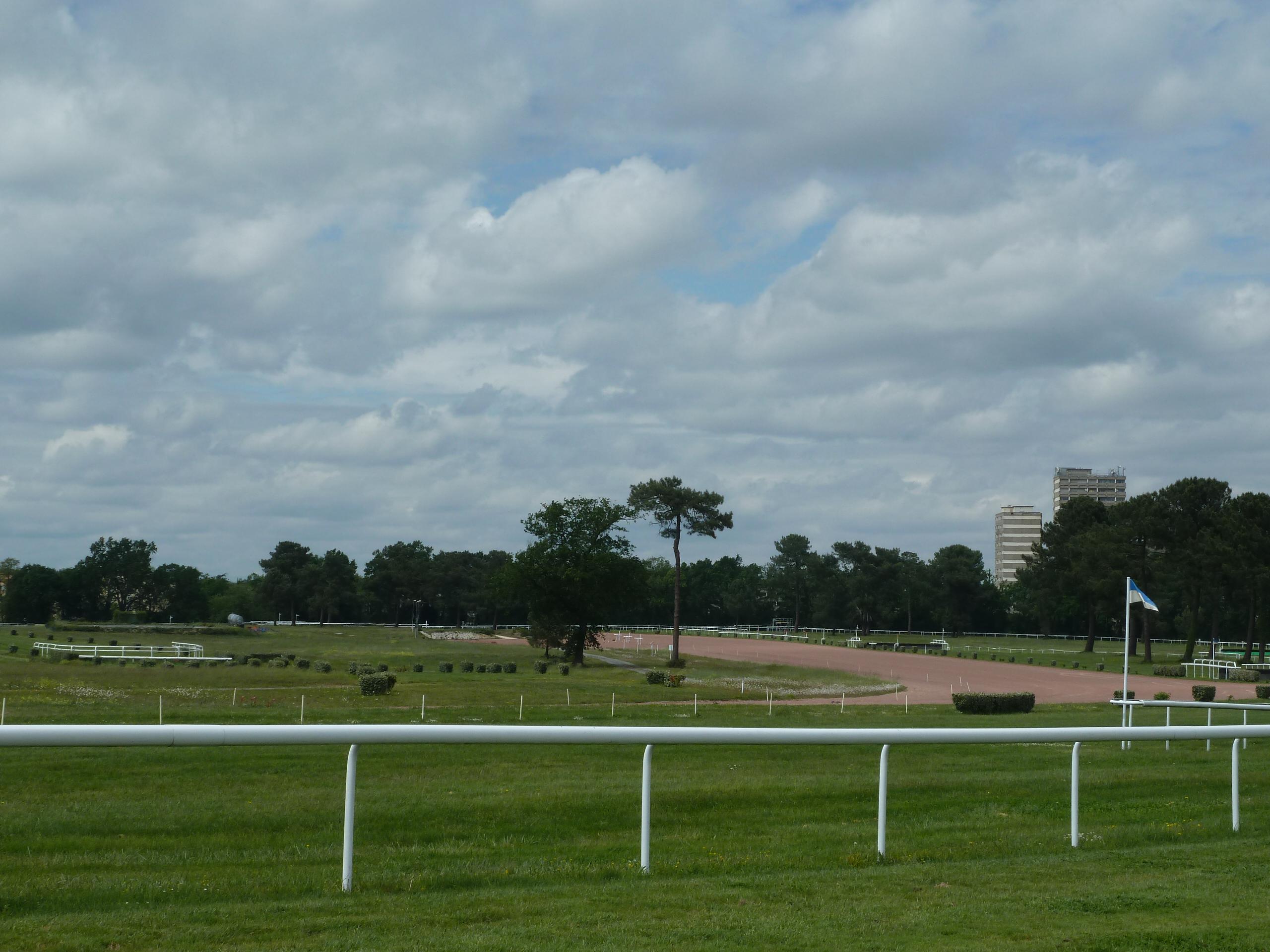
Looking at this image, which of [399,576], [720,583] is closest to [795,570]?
[720,583]

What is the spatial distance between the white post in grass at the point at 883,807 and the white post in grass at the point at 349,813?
3713 millimetres

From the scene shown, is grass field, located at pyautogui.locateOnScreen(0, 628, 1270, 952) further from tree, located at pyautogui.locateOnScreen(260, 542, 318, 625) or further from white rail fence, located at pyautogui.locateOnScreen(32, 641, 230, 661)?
tree, located at pyautogui.locateOnScreen(260, 542, 318, 625)

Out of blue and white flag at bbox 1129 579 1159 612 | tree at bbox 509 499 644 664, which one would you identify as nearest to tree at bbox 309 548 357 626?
tree at bbox 509 499 644 664

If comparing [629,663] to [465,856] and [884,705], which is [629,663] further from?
[465,856]

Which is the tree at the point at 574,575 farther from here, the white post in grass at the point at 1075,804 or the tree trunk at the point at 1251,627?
the white post in grass at the point at 1075,804

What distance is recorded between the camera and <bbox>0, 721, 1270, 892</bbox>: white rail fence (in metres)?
6.19

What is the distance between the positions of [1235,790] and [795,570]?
14926 centimetres

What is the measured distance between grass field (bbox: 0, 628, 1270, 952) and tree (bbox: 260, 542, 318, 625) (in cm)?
14759

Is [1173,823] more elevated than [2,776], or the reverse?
[2,776]

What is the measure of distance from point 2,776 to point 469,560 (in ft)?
503

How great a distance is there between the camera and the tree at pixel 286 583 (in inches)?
5915

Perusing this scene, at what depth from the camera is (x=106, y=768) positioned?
23.9ft

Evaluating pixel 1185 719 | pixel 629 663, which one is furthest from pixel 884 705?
pixel 629 663

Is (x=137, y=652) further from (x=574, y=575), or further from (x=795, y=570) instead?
(x=795, y=570)
